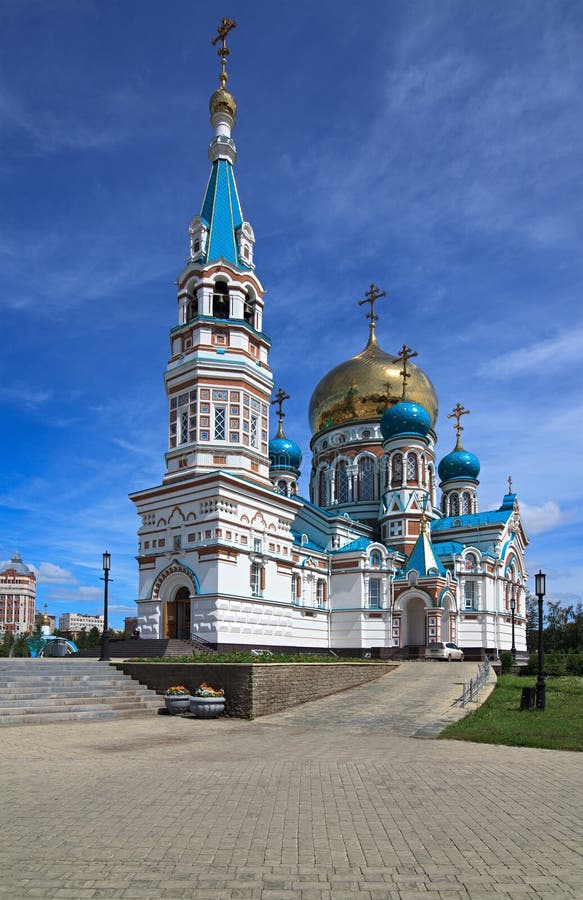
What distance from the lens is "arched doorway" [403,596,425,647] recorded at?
39031 millimetres

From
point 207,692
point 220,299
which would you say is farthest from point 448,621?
point 207,692

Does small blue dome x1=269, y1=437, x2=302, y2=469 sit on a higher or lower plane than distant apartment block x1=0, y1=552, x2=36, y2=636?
higher

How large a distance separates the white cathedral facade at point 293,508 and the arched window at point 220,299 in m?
0.06

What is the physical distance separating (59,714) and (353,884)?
1133 cm

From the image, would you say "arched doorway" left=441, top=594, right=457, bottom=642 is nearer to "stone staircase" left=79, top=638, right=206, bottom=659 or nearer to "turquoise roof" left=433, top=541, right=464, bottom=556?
"turquoise roof" left=433, top=541, right=464, bottom=556

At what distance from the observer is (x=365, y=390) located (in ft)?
158

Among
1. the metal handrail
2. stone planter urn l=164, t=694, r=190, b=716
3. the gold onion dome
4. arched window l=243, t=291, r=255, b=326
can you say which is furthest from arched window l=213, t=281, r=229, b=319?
stone planter urn l=164, t=694, r=190, b=716

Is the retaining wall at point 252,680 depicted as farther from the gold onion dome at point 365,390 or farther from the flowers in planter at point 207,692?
the gold onion dome at point 365,390

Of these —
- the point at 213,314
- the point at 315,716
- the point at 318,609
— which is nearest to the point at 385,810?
the point at 315,716

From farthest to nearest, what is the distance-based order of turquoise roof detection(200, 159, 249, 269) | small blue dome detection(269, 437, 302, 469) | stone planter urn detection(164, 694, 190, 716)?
1. small blue dome detection(269, 437, 302, 469)
2. turquoise roof detection(200, 159, 249, 269)
3. stone planter urn detection(164, 694, 190, 716)

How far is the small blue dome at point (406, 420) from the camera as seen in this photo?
1706 inches

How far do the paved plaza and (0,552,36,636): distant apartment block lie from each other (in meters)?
105

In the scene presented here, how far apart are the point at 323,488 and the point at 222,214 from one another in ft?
68.8

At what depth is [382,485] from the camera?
46406mm
